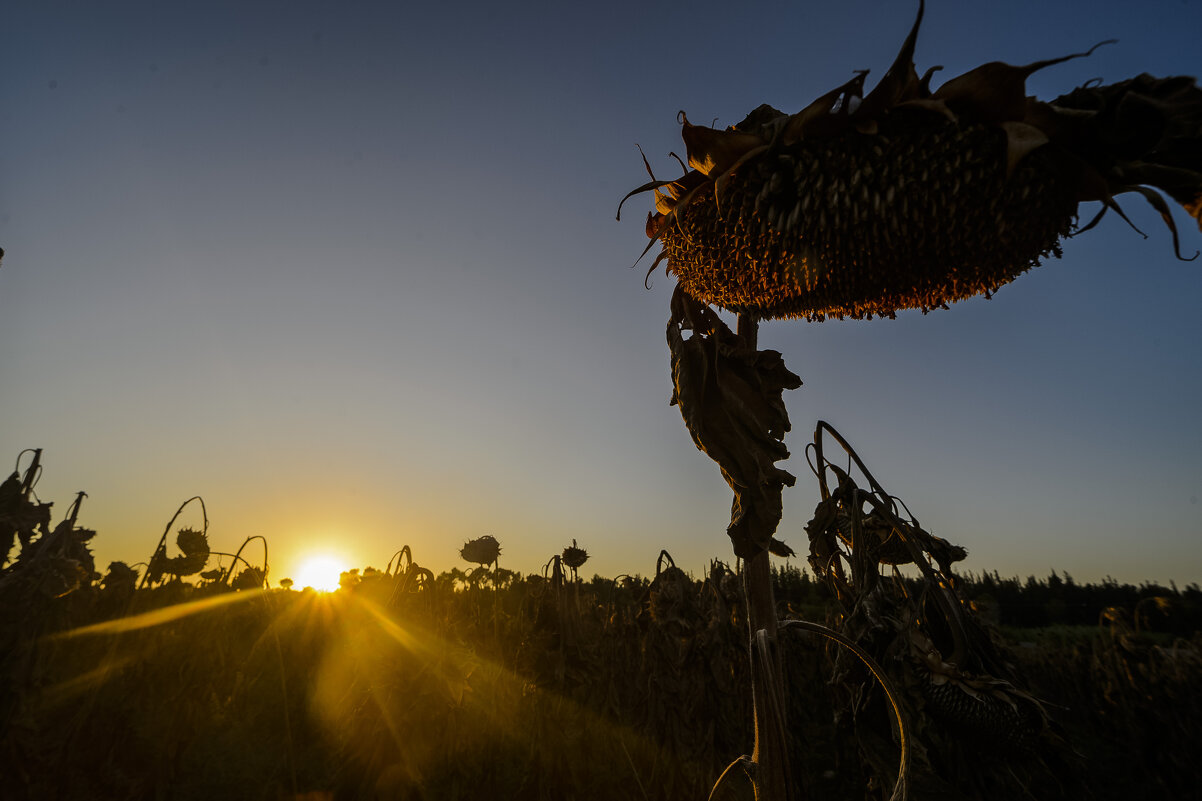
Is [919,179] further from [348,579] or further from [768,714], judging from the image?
[348,579]

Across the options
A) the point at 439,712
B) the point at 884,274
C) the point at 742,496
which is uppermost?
the point at 884,274

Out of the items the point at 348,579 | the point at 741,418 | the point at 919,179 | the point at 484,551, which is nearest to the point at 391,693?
the point at 348,579

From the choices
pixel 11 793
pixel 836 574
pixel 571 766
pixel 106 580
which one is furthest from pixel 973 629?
pixel 106 580

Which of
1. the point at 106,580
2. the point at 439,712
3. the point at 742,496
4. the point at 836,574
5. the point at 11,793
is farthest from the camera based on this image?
the point at 106,580

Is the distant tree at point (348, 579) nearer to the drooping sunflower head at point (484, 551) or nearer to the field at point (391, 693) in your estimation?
the field at point (391, 693)

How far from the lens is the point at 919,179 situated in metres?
1.52

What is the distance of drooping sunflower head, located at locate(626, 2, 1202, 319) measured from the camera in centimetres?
133

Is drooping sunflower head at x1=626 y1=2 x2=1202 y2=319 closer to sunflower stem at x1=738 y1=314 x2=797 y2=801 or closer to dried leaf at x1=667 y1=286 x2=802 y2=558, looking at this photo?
dried leaf at x1=667 y1=286 x2=802 y2=558

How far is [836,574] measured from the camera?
10.3ft

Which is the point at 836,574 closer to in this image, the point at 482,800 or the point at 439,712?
the point at 439,712

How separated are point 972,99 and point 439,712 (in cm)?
586

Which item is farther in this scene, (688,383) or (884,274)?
(688,383)

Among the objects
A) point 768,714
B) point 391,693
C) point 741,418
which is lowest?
point 391,693

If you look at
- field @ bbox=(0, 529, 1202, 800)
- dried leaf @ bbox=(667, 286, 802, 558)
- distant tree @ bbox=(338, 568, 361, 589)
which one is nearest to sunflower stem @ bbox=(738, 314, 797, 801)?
dried leaf @ bbox=(667, 286, 802, 558)
